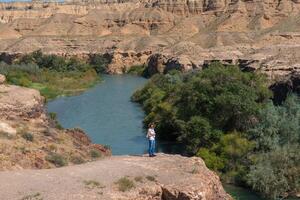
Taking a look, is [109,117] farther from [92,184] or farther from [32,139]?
[92,184]

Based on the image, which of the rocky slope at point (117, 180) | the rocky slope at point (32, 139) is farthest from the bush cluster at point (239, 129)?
the rocky slope at point (117, 180)

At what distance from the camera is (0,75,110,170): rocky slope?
25.5 m

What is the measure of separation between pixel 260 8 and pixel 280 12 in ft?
22.2

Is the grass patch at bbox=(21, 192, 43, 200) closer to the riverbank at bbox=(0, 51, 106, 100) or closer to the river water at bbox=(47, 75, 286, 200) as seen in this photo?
the river water at bbox=(47, 75, 286, 200)

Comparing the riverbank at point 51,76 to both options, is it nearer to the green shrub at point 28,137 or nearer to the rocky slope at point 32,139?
the rocky slope at point 32,139

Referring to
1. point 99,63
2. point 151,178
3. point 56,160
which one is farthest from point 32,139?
point 99,63

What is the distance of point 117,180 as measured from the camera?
18375 millimetres

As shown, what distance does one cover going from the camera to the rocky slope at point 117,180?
57.2ft

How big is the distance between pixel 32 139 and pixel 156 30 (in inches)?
4801

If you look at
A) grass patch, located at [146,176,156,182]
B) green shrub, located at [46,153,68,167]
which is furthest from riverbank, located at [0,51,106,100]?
grass patch, located at [146,176,156,182]

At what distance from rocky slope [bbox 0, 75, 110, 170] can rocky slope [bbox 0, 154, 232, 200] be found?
16.0 feet

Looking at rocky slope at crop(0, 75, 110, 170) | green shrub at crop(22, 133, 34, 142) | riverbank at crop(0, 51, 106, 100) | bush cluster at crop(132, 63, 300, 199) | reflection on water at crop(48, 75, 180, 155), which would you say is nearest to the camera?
rocky slope at crop(0, 75, 110, 170)

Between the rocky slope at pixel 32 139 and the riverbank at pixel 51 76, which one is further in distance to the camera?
the riverbank at pixel 51 76

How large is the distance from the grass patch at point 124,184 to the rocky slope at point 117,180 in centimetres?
4
